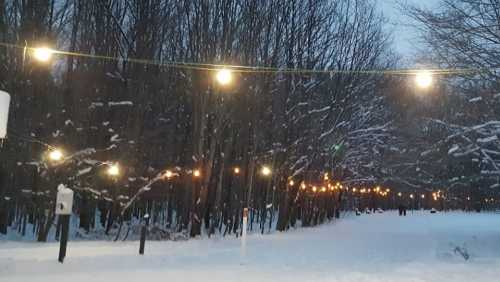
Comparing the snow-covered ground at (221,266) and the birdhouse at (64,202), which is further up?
the birdhouse at (64,202)

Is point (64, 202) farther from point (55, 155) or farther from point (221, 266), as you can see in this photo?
point (55, 155)

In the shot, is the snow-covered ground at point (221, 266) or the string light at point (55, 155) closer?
the snow-covered ground at point (221, 266)

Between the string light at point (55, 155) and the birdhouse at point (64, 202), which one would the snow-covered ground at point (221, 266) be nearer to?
the birdhouse at point (64, 202)

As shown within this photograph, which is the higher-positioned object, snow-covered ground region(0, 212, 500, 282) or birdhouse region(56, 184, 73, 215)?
birdhouse region(56, 184, 73, 215)

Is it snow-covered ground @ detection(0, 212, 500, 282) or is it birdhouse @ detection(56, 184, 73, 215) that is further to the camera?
birdhouse @ detection(56, 184, 73, 215)

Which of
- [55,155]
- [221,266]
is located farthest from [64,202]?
[55,155]

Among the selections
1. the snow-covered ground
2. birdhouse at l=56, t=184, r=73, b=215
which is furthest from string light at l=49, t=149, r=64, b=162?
birdhouse at l=56, t=184, r=73, b=215

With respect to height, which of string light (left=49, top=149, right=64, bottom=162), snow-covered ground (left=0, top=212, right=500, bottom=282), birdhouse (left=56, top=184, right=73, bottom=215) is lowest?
snow-covered ground (left=0, top=212, right=500, bottom=282)

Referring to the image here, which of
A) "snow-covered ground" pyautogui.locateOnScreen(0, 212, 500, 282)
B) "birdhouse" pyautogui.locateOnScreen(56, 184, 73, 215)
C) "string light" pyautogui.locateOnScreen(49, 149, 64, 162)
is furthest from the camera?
"string light" pyautogui.locateOnScreen(49, 149, 64, 162)

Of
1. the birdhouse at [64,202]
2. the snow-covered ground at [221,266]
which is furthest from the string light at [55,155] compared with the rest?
the birdhouse at [64,202]

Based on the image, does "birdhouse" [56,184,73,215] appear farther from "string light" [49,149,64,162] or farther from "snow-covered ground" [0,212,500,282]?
"string light" [49,149,64,162]

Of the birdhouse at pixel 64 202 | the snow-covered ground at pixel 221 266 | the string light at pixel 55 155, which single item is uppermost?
the string light at pixel 55 155

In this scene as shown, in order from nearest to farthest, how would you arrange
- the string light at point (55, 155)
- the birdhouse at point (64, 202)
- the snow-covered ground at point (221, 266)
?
the snow-covered ground at point (221, 266) < the birdhouse at point (64, 202) < the string light at point (55, 155)

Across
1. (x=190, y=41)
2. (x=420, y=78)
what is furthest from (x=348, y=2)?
(x=420, y=78)
